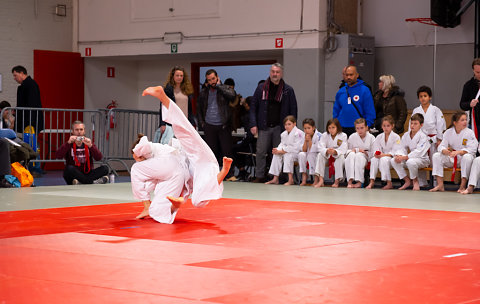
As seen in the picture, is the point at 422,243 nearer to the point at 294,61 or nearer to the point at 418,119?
the point at 418,119

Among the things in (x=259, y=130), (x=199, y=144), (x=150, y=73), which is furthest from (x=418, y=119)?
(x=150, y=73)

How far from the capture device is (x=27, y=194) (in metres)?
7.46

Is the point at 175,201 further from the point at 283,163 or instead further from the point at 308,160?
the point at 283,163

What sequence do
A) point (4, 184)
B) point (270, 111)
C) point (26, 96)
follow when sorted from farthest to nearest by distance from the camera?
1. point (26, 96)
2. point (270, 111)
3. point (4, 184)

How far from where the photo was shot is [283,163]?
9.66 meters

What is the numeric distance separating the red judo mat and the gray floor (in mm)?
842

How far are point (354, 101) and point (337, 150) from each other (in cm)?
71

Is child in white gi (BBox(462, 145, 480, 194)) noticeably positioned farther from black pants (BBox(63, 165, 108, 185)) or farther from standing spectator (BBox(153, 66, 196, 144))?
black pants (BBox(63, 165, 108, 185))

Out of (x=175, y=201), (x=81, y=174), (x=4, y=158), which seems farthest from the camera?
(x=81, y=174)

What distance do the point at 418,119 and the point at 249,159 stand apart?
2980 mm

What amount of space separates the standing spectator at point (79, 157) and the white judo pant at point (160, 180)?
11.5 feet

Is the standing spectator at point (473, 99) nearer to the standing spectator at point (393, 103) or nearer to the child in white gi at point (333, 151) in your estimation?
the standing spectator at point (393, 103)

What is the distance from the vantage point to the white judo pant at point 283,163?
9508 mm

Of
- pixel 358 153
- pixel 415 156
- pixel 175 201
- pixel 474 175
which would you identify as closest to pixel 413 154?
pixel 415 156
